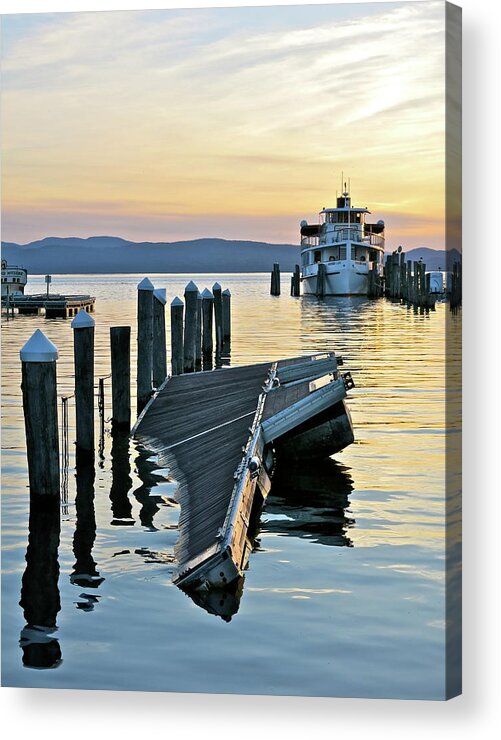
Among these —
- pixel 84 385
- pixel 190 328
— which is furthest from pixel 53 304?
pixel 84 385

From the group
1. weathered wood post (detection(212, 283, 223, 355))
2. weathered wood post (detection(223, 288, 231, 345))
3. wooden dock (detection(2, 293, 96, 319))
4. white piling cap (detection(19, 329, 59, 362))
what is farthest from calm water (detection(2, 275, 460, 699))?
wooden dock (detection(2, 293, 96, 319))

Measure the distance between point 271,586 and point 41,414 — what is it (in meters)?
1.90

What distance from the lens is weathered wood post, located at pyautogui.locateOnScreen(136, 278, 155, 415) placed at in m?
12.1

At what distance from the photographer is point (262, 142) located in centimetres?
798

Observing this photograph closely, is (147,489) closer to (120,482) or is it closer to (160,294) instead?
(120,482)

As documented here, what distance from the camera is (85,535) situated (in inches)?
306

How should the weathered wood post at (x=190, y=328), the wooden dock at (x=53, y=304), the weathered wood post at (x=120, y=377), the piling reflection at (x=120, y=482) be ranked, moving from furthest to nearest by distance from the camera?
the wooden dock at (x=53, y=304) < the weathered wood post at (x=190, y=328) < the weathered wood post at (x=120, y=377) < the piling reflection at (x=120, y=482)

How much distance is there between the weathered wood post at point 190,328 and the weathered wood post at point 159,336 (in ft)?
8.11

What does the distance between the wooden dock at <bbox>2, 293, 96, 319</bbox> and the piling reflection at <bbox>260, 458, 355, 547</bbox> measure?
57.7ft

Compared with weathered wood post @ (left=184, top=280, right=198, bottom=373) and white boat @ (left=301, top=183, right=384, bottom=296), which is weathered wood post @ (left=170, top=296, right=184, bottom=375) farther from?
white boat @ (left=301, top=183, right=384, bottom=296)

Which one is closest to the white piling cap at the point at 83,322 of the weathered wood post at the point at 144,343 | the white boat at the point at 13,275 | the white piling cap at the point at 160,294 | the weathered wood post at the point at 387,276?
the white boat at the point at 13,275

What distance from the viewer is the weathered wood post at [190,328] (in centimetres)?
1561

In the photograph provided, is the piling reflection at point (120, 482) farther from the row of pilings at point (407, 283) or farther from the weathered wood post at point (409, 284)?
the weathered wood post at point (409, 284)

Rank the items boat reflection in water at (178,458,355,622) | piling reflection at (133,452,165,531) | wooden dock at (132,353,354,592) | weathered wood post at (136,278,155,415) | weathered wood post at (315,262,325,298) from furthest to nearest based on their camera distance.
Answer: weathered wood post at (315,262,325,298) → weathered wood post at (136,278,155,415) → piling reflection at (133,452,165,531) → wooden dock at (132,353,354,592) → boat reflection in water at (178,458,355,622)
